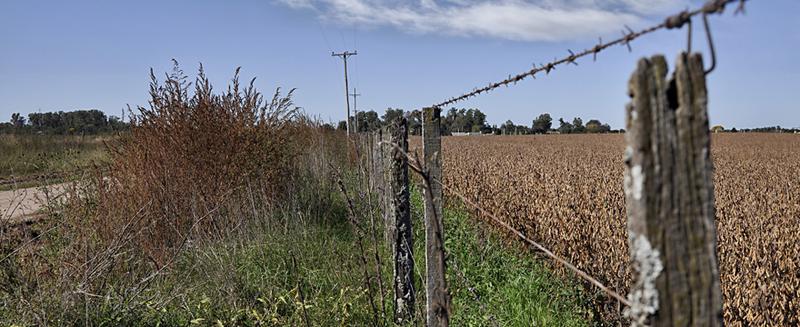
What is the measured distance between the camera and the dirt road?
503 centimetres

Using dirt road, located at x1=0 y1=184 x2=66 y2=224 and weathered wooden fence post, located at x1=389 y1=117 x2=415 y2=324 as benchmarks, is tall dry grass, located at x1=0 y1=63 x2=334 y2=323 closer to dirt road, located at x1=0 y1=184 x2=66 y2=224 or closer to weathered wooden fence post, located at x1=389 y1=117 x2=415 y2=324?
dirt road, located at x1=0 y1=184 x2=66 y2=224

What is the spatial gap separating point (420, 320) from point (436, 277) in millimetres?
1003

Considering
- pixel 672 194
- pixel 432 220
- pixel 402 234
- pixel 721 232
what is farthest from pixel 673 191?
pixel 721 232

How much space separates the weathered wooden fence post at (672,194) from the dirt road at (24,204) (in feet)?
13.5

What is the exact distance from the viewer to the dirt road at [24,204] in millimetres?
5029

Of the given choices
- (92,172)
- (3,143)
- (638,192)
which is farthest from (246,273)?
(3,143)

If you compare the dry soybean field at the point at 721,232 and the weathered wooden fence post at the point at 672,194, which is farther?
the dry soybean field at the point at 721,232

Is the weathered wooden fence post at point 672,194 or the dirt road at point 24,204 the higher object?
the weathered wooden fence post at point 672,194

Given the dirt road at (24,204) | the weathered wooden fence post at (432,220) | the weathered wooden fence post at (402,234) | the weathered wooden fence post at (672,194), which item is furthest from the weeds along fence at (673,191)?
the dirt road at (24,204)

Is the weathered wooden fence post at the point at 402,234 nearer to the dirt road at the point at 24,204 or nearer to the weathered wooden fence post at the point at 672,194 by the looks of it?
the dirt road at the point at 24,204

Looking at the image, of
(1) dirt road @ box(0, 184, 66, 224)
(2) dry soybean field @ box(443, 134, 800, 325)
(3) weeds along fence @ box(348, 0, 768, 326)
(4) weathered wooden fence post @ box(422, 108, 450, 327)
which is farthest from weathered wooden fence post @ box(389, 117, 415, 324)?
(3) weeds along fence @ box(348, 0, 768, 326)

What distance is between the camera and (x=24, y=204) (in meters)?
7.38

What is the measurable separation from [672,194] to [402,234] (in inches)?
128

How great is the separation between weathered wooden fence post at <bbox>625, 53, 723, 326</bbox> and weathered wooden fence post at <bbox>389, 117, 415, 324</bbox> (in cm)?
304
